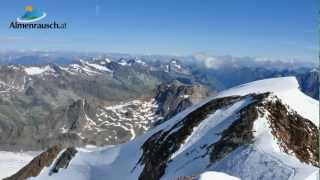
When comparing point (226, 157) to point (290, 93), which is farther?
point (290, 93)

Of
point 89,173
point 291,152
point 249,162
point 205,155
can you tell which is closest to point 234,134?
point 205,155

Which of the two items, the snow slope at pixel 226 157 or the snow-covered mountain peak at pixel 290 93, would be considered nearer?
the snow slope at pixel 226 157

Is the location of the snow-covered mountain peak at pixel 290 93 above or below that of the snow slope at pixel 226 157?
above

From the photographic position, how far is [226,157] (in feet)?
188

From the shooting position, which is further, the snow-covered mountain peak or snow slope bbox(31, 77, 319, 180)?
the snow-covered mountain peak

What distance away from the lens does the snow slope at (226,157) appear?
149 ft

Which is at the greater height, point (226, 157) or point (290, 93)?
point (290, 93)

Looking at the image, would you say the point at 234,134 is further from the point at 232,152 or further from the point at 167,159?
the point at 167,159

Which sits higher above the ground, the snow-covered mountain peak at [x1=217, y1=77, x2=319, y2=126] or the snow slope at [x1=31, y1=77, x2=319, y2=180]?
the snow-covered mountain peak at [x1=217, y1=77, x2=319, y2=126]

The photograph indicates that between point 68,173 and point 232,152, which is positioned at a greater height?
point 232,152

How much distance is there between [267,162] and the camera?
46344 millimetres

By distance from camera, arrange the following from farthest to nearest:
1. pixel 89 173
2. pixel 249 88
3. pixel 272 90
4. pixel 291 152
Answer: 1. pixel 89 173
2. pixel 249 88
3. pixel 272 90
4. pixel 291 152

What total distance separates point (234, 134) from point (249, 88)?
2438 centimetres

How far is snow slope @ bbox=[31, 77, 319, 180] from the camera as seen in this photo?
45500 millimetres
